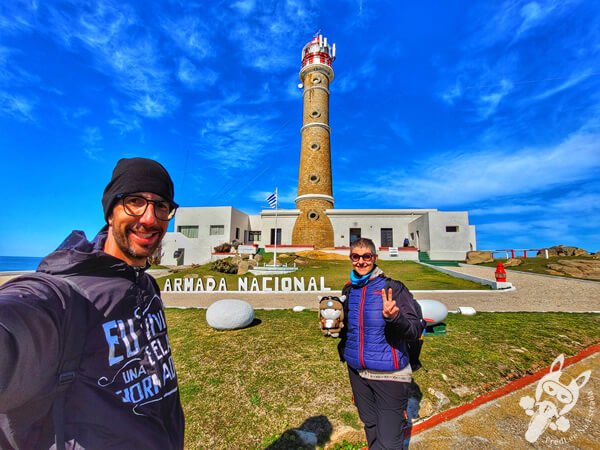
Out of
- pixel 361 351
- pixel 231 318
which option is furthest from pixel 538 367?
pixel 231 318

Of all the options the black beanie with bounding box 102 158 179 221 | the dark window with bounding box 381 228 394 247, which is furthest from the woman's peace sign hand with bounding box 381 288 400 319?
the dark window with bounding box 381 228 394 247

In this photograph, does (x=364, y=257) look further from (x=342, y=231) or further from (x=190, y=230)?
(x=190, y=230)

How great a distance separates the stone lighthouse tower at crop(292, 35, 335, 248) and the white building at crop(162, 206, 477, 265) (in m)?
1.33

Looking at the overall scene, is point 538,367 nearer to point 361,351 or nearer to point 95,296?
point 361,351

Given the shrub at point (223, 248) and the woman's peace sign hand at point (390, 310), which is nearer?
the woman's peace sign hand at point (390, 310)

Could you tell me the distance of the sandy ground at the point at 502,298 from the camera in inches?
336

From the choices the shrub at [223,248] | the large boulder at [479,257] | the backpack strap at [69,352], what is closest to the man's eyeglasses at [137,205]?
the backpack strap at [69,352]

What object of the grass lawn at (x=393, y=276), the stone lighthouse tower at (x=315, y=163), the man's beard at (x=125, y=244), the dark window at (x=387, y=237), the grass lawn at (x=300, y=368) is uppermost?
the stone lighthouse tower at (x=315, y=163)

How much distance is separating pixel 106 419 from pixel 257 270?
16.7 m

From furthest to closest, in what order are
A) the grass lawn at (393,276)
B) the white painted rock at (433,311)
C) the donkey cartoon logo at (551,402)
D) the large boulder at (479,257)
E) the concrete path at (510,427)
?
the large boulder at (479,257) → the grass lawn at (393,276) → the white painted rock at (433,311) → the donkey cartoon logo at (551,402) → the concrete path at (510,427)

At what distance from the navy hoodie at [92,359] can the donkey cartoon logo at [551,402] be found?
12.2 ft

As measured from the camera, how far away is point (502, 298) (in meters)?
9.52

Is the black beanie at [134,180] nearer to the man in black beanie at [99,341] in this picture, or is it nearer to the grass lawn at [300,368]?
the man in black beanie at [99,341]

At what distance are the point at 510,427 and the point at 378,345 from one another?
6.79ft
